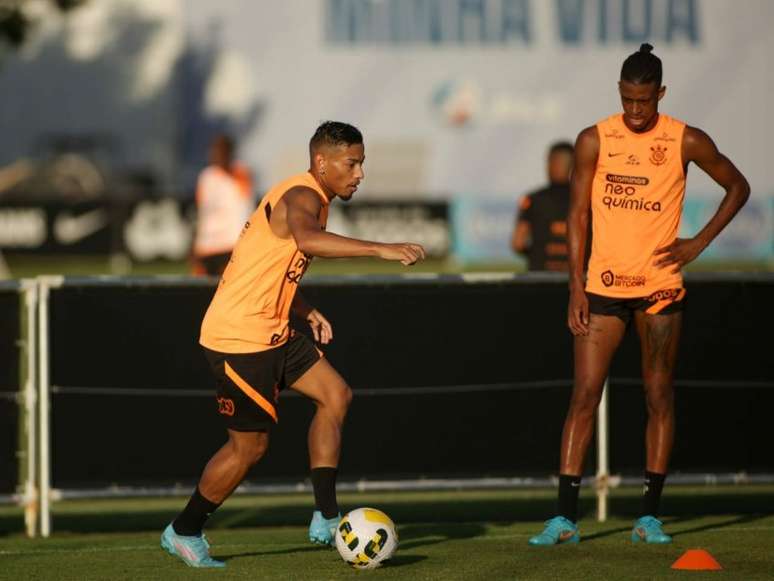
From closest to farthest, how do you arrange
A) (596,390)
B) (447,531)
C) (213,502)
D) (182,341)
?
(213,502)
(596,390)
(447,531)
(182,341)

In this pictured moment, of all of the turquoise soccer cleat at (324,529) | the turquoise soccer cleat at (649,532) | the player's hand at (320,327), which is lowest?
the turquoise soccer cleat at (649,532)

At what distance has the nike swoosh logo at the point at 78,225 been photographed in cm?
3180

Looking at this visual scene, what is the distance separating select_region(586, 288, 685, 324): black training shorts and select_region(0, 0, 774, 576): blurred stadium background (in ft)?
5.15

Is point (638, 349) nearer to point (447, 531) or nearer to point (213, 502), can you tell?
point (447, 531)

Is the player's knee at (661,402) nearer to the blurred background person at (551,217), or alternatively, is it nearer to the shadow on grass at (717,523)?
the shadow on grass at (717,523)

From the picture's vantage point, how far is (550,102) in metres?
42.0

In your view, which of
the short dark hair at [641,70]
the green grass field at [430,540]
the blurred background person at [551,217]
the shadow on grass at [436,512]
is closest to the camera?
the green grass field at [430,540]

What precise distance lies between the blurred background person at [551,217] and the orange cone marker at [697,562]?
467 centimetres

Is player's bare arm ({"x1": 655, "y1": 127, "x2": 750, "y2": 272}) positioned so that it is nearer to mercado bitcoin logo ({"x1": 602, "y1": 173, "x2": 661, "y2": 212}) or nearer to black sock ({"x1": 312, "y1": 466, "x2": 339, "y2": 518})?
mercado bitcoin logo ({"x1": 602, "y1": 173, "x2": 661, "y2": 212})

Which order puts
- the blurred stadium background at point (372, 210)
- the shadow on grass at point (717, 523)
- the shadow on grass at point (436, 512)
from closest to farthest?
the shadow on grass at point (717, 523), the blurred stadium background at point (372, 210), the shadow on grass at point (436, 512)

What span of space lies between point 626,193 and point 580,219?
0.26 metres

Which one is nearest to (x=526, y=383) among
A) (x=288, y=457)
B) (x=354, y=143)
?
(x=288, y=457)

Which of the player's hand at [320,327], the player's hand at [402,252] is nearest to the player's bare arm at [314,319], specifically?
the player's hand at [320,327]

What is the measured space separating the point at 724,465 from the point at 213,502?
369 cm
